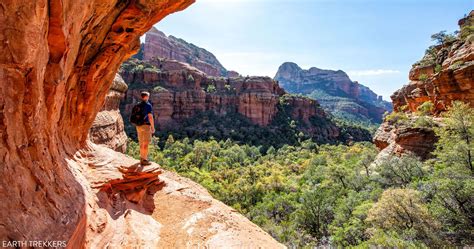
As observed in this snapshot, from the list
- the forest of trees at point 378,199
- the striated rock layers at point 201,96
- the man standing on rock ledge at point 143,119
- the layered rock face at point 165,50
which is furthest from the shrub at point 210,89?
the man standing on rock ledge at point 143,119

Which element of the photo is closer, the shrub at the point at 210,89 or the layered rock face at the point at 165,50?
the shrub at the point at 210,89

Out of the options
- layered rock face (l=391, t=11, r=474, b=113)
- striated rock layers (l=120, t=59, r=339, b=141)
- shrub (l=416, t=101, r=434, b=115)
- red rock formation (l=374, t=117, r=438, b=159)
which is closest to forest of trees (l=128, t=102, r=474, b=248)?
red rock formation (l=374, t=117, r=438, b=159)

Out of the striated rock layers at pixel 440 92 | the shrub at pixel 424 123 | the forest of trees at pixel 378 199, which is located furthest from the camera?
the shrub at pixel 424 123

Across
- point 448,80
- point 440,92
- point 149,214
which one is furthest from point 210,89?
point 149,214

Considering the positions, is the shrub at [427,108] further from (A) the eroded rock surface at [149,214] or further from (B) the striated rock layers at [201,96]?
(B) the striated rock layers at [201,96]

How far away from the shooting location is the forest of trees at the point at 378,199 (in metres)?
12.5

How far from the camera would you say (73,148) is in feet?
21.1

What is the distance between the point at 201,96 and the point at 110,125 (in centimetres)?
5624

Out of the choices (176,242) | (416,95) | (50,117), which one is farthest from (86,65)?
(416,95)

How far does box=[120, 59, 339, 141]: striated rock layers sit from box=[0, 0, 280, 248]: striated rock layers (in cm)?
5797

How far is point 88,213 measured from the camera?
14.2 feet

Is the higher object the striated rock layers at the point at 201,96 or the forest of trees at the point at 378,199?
the striated rock layers at the point at 201,96

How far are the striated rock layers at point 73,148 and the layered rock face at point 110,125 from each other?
4909mm

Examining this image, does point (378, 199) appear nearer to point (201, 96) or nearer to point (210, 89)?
point (201, 96)
